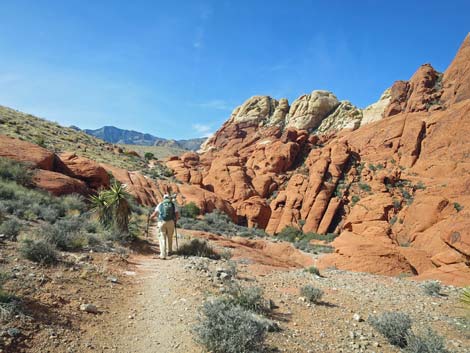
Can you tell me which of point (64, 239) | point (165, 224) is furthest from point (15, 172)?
point (165, 224)

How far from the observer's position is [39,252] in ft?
21.7

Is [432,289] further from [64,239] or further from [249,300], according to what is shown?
[64,239]

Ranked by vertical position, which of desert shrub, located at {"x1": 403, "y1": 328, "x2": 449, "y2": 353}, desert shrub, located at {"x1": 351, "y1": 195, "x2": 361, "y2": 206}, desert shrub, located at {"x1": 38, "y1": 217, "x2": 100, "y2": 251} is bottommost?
desert shrub, located at {"x1": 403, "y1": 328, "x2": 449, "y2": 353}

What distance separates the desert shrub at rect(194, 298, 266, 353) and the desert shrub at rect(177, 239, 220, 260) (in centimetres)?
647

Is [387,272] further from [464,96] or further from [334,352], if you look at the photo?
[464,96]

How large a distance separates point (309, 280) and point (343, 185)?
35.8 meters

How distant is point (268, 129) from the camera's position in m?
68.9

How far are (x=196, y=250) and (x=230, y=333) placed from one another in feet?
23.5

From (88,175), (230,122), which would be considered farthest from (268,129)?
(88,175)

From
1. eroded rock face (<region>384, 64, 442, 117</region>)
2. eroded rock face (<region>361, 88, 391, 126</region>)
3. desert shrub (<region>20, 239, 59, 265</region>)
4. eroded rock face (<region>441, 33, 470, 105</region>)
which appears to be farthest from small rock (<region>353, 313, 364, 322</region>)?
eroded rock face (<region>361, 88, 391, 126</region>)

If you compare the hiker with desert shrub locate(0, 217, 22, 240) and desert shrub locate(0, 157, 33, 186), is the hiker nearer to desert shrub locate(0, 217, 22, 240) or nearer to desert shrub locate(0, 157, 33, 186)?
desert shrub locate(0, 217, 22, 240)

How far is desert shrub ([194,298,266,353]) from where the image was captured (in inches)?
171

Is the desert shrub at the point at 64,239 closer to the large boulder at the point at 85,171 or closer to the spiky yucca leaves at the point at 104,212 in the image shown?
the spiky yucca leaves at the point at 104,212

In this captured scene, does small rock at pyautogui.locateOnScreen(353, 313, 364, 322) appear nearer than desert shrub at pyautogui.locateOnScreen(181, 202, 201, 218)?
Yes
